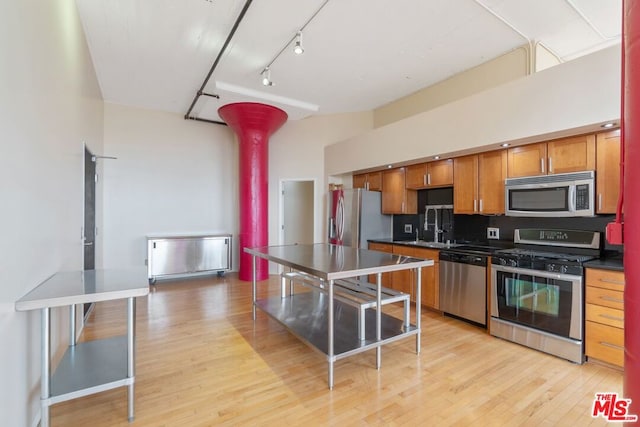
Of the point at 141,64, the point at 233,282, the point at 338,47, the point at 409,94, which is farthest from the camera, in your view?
the point at 233,282

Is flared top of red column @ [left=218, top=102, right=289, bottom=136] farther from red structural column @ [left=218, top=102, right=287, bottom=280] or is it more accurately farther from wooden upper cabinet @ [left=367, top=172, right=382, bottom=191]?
wooden upper cabinet @ [left=367, top=172, right=382, bottom=191]

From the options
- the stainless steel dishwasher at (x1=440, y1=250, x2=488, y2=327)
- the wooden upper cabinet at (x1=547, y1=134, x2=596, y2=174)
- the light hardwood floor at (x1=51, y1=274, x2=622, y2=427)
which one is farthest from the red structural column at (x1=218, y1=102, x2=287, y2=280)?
the wooden upper cabinet at (x1=547, y1=134, x2=596, y2=174)

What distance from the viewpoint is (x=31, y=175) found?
1771 millimetres

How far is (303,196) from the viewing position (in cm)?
750

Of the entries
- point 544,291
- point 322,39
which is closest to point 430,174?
point 544,291

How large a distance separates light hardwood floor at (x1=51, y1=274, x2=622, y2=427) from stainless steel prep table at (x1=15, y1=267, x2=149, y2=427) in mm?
261

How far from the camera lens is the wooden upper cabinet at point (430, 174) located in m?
4.02

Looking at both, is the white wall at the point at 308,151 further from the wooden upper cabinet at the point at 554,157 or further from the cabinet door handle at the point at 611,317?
the cabinet door handle at the point at 611,317

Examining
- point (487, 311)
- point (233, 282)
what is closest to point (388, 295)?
point (487, 311)

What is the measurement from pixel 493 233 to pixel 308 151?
3.67m

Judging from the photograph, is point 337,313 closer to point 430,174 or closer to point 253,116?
point 430,174

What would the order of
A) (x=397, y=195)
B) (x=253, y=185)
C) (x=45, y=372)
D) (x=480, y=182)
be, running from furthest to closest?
(x=253, y=185)
(x=397, y=195)
(x=480, y=182)
(x=45, y=372)

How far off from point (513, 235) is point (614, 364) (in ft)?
5.00

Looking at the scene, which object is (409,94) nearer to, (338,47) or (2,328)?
(338,47)
